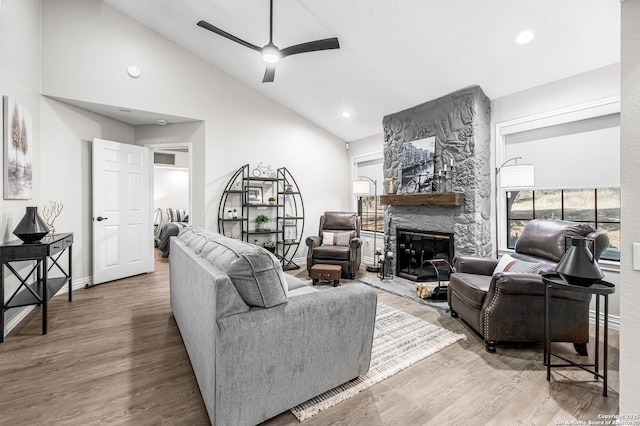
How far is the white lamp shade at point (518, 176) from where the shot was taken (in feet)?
9.76

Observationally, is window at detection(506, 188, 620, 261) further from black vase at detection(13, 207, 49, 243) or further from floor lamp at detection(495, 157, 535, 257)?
black vase at detection(13, 207, 49, 243)

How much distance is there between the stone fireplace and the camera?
3.69 meters

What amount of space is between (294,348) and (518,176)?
285 cm

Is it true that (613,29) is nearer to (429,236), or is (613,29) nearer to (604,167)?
(604,167)

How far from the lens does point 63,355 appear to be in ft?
7.52

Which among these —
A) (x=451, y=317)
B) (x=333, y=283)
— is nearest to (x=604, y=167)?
(x=451, y=317)

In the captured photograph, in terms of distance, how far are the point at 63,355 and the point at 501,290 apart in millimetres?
3496

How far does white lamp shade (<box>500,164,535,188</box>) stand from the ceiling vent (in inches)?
329

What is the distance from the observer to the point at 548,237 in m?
2.78

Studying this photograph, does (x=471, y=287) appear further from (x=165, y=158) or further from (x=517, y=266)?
(x=165, y=158)

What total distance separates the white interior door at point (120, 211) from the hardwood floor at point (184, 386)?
163 centimetres

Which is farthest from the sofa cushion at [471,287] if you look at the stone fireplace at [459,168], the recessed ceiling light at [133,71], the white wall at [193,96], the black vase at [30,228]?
the recessed ceiling light at [133,71]

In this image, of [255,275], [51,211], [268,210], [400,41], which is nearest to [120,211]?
[51,211]

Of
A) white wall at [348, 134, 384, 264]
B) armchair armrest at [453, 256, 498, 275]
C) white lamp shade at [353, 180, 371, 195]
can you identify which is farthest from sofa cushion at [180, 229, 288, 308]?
white wall at [348, 134, 384, 264]
